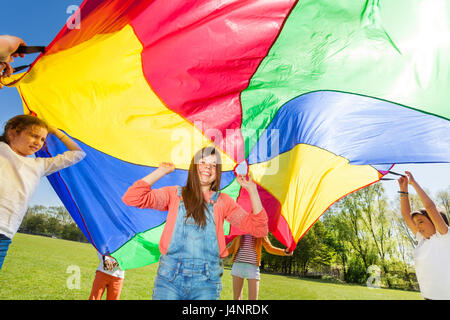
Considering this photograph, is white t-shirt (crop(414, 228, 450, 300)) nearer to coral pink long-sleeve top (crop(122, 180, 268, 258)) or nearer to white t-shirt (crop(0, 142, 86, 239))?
coral pink long-sleeve top (crop(122, 180, 268, 258))

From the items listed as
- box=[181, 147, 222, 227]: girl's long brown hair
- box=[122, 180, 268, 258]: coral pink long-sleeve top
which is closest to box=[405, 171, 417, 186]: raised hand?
box=[122, 180, 268, 258]: coral pink long-sleeve top

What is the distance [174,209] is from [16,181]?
843mm

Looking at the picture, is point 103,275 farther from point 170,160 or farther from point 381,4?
point 381,4

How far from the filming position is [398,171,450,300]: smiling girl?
1792 millimetres

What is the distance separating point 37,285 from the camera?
235 inches

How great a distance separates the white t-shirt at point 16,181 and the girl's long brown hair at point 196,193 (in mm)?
765

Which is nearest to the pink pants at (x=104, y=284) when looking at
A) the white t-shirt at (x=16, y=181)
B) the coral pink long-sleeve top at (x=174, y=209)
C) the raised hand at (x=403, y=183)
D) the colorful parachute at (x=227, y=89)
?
the colorful parachute at (x=227, y=89)

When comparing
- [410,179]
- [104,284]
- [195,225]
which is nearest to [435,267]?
[410,179]

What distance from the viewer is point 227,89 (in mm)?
1726

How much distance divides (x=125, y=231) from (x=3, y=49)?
122 centimetres

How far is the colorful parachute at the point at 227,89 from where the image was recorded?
4.75 ft

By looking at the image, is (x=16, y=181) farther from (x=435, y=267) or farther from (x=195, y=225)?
(x=435, y=267)

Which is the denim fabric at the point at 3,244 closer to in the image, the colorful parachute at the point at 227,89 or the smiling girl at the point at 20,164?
the smiling girl at the point at 20,164
